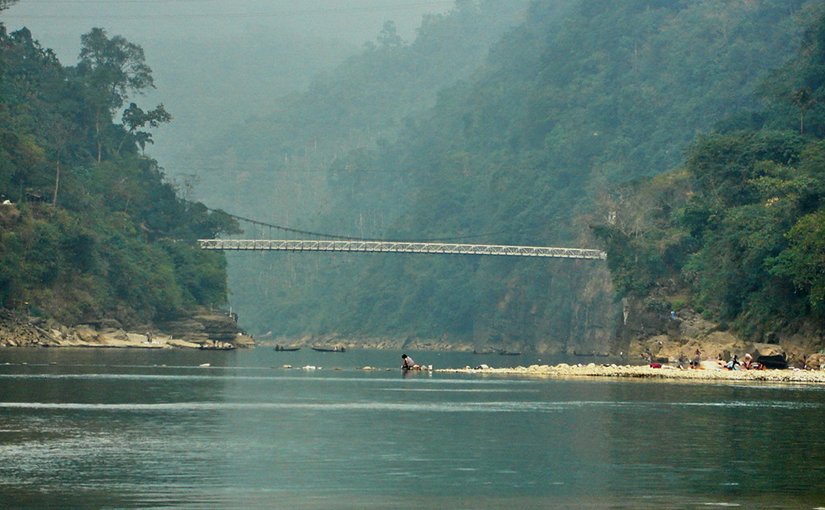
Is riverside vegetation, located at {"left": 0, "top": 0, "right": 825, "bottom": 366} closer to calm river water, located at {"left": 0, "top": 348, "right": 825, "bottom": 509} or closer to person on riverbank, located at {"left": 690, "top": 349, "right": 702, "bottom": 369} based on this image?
person on riverbank, located at {"left": 690, "top": 349, "right": 702, "bottom": 369}

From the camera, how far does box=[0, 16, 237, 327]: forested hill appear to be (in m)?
109

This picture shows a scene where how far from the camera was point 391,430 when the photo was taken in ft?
127

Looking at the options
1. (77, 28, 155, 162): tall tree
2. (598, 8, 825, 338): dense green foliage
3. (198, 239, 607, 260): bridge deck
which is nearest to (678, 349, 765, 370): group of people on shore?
(598, 8, 825, 338): dense green foliage

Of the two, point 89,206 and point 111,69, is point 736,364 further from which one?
point 111,69

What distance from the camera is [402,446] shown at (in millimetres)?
34438

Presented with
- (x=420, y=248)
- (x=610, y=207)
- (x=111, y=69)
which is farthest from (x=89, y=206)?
(x=610, y=207)

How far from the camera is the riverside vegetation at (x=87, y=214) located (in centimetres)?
10819

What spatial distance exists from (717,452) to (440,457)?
6.86 m

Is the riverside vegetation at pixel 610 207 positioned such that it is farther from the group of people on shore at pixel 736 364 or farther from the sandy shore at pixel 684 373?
the sandy shore at pixel 684 373

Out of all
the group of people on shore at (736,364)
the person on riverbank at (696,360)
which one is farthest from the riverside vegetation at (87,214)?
the group of people on shore at (736,364)

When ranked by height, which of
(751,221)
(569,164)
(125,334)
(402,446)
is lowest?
(402,446)

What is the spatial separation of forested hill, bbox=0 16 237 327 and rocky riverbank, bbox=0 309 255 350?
46.5 inches

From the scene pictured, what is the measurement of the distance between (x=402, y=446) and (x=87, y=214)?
312 feet

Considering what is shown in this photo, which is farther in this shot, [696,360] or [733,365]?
[696,360]
